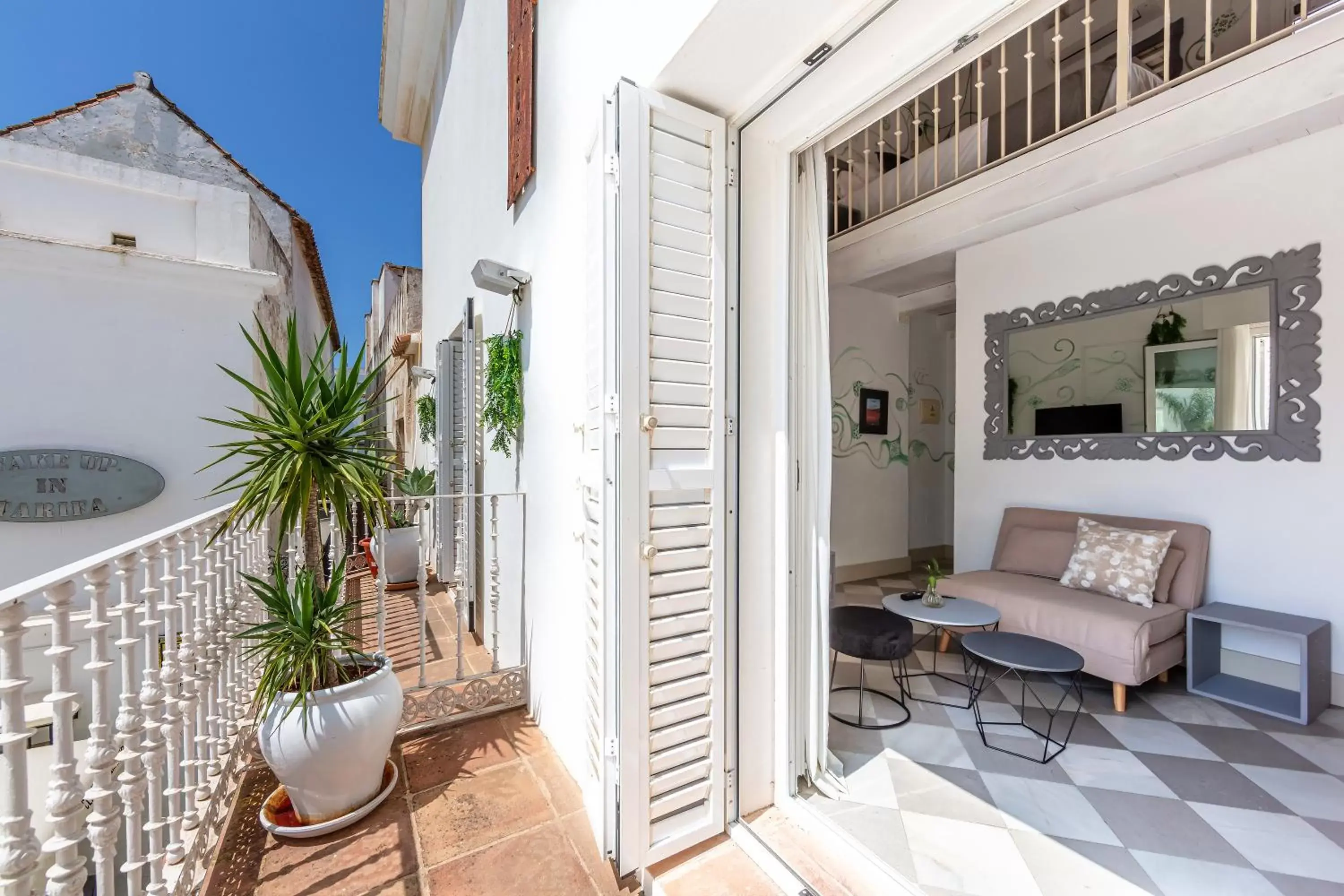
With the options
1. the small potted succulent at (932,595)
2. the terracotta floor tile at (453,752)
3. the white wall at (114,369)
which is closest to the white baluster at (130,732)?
the terracotta floor tile at (453,752)

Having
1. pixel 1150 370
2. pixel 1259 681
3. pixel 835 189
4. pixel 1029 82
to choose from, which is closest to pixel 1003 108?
pixel 1029 82

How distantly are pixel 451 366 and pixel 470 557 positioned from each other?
1878 mm

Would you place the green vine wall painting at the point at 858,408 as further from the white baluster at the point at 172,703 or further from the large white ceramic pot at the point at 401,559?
the large white ceramic pot at the point at 401,559

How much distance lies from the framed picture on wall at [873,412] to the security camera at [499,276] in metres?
3.56

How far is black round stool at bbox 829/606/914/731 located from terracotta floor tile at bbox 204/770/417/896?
183 centimetres

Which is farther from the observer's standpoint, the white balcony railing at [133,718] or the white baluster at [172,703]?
the white baluster at [172,703]

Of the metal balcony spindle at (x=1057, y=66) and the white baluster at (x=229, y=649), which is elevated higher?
the metal balcony spindle at (x=1057, y=66)

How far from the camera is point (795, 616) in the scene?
179 centimetres

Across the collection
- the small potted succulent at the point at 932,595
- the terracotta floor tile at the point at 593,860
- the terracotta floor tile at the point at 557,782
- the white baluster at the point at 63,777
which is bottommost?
the terracotta floor tile at the point at 557,782

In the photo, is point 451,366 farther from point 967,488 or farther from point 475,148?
point 967,488

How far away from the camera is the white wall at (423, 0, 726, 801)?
1829 millimetres

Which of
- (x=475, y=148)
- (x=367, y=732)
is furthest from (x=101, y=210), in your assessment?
(x=367, y=732)

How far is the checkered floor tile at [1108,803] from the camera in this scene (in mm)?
1553

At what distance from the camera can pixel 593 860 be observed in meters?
1.72
